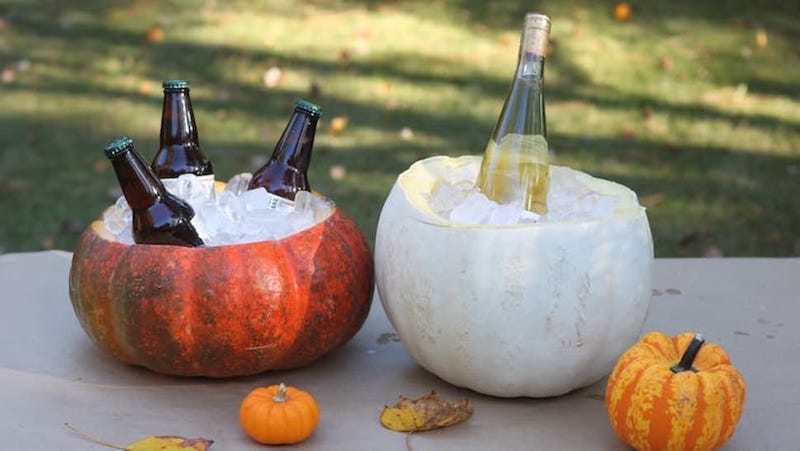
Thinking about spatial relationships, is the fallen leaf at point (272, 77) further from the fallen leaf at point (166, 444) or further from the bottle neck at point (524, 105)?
the fallen leaf at point (166, 444)

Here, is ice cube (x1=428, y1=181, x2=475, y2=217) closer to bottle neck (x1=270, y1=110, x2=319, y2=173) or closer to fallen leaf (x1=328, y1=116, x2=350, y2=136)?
bottle neck (x1=270, y1=110, x2=319, y2=173)

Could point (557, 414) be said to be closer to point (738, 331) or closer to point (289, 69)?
point (738, 331)

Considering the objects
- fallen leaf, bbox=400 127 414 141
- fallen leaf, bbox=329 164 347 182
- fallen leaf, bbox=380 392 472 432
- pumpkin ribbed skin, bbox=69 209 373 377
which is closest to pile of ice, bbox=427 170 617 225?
pumpkin ribbed skin, bbox=69 209 373 377

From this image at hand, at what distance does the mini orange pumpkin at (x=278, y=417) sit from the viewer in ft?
6.16

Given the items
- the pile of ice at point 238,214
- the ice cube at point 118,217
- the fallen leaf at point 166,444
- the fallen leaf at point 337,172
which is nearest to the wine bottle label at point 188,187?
the pile of ice at point 238,214

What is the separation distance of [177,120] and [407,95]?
123 inches

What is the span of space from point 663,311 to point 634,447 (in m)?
0.84

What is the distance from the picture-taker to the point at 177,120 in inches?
93.4

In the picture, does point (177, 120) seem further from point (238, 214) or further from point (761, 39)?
point (761, 39)

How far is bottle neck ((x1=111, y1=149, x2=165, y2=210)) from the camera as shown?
6.94 feet

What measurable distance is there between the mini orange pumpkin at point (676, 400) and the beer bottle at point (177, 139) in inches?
41.1

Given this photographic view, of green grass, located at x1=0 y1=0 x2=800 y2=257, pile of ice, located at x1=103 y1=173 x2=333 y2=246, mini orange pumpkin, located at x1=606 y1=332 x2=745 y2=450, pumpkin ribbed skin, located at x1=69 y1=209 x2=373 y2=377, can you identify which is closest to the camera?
mini orange pumpkin, located at x1=606 y1=332 x2=745 y2=450

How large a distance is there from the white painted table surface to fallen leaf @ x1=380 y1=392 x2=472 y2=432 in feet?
0.08

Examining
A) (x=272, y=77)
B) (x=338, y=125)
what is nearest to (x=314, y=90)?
(x=272, y=77)
